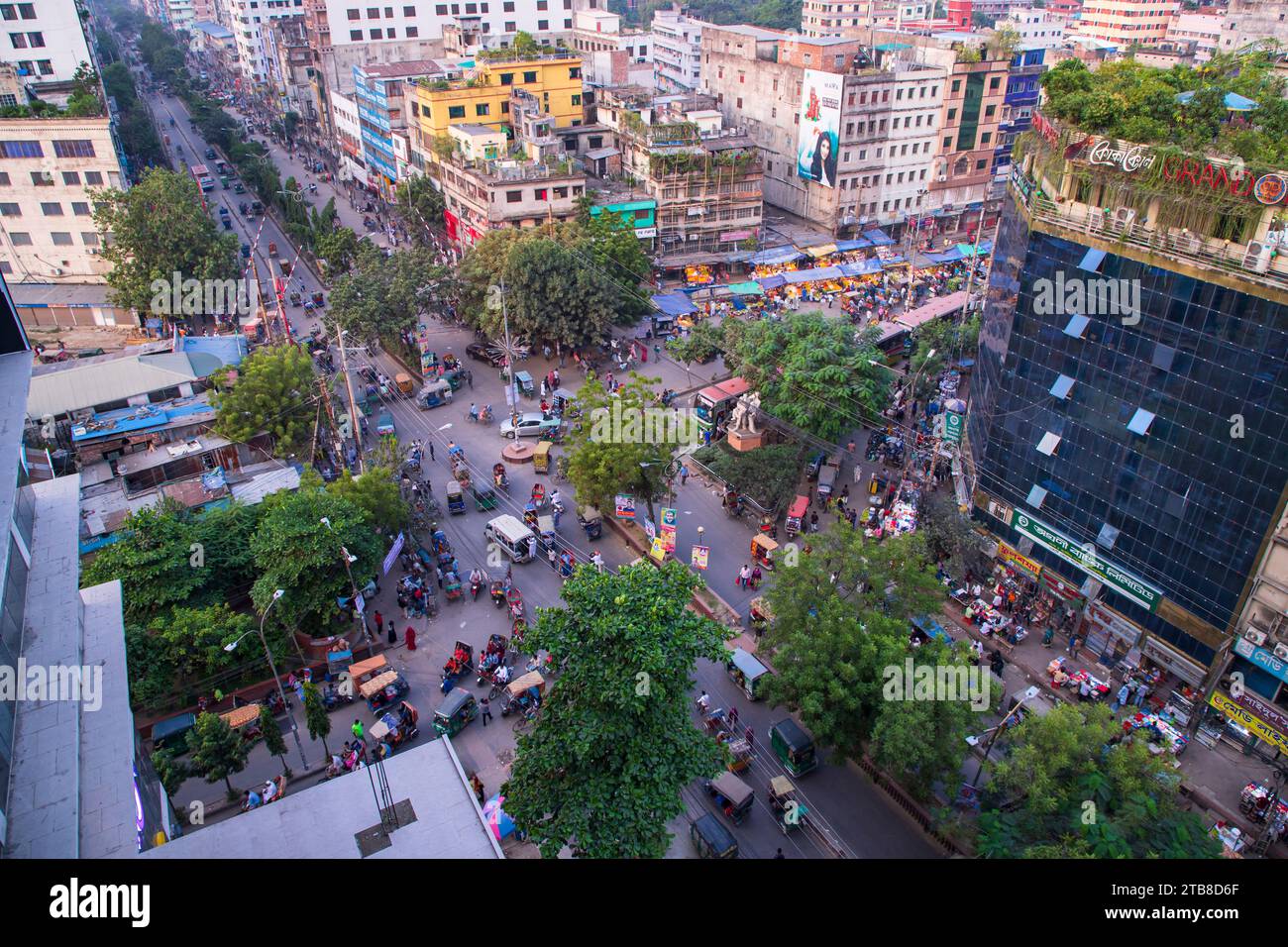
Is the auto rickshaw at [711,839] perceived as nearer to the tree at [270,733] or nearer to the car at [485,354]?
the tree at [270,733]

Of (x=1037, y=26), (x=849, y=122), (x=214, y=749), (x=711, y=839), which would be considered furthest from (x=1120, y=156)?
(x=1037, y=26)

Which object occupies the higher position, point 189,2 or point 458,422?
point 189,2

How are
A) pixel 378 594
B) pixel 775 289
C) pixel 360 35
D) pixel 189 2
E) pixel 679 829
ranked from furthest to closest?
1. pixel 189 2
2. pixel 360 35
3. pixel 775 289
4. pixel 378 594
5. pixel 679 829

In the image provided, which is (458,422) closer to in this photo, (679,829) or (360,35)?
(679,829)

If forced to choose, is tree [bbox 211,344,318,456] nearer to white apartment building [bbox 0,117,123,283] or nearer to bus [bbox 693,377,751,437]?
bus [bbox 693,377,751,437]

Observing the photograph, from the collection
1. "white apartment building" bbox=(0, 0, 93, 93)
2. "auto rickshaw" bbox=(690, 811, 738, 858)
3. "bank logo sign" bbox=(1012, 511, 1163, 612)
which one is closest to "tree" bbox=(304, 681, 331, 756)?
"auto rickshaw" bbox=(690, 811, 738, 858)

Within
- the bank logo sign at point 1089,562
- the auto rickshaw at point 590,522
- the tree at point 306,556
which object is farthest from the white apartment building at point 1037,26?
the tree at point 306,556
